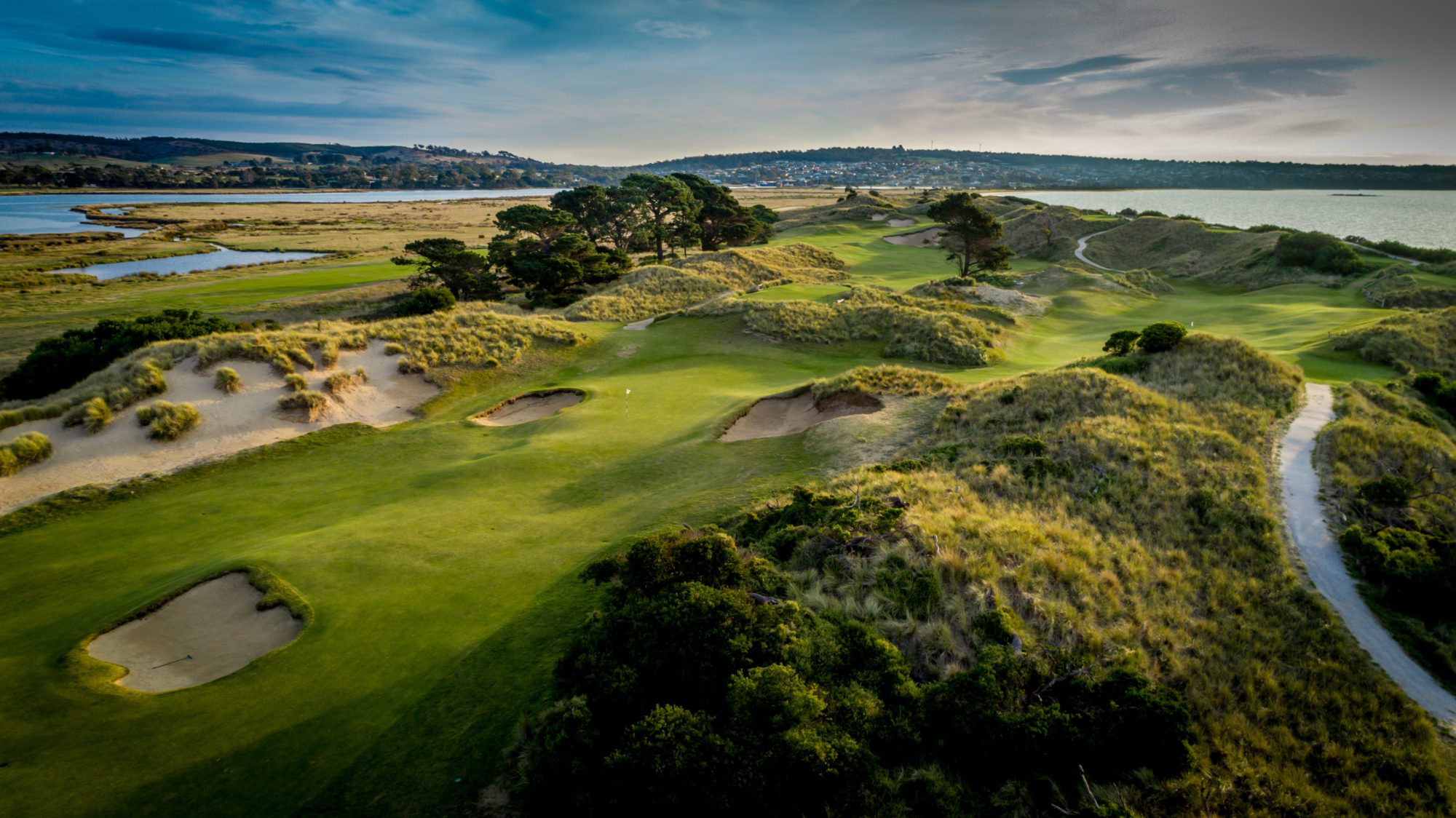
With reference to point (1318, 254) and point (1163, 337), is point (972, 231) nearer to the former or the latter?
point (1318, 254)

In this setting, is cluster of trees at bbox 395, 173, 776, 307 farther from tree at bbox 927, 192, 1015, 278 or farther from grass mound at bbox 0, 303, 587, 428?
tree at bbox 927, 192, 1015, 278

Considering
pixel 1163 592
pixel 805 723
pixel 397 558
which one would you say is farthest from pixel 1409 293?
pixel 397 558

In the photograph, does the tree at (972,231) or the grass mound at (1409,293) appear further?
the tree at (972,231)

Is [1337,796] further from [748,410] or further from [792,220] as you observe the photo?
[792,220]

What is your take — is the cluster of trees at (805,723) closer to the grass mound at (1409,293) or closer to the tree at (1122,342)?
the tree at (1122,342)

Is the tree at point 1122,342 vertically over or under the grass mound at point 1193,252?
under

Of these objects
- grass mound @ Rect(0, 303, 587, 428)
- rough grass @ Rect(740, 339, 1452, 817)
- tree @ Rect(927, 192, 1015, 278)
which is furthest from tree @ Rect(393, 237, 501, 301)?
rough grass @ Rect(740, 339, 1452, 817)

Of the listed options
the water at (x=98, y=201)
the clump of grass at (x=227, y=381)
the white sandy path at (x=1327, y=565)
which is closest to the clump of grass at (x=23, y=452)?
the clump of grass at (x=227, y=381)
